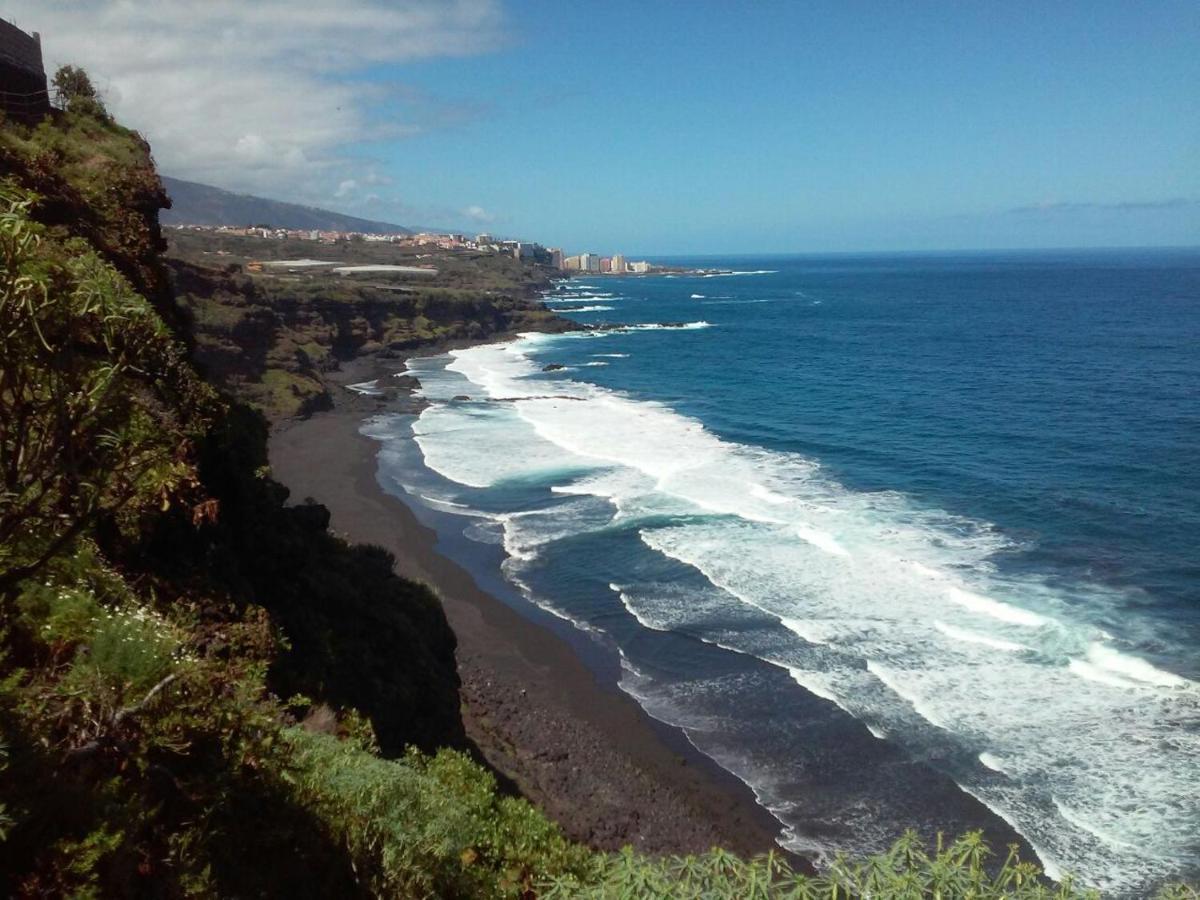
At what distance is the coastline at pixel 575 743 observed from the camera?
1547 cm

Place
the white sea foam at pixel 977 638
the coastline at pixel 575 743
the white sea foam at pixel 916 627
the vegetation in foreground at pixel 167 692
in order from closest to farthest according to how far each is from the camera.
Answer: the vegetation in foreground at pixel 167 692
the coastline at pixel 575 743
the white sea foam at pixel 916 627
the white sea foam at pixel 977 638

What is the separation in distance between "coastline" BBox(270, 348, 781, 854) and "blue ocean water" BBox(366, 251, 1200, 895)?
79 cm

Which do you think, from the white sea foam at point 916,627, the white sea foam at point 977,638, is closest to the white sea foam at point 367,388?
the white sea foam at point 916,627

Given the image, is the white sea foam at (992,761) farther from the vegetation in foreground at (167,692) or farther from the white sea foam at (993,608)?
the vegetation in foreground at (167,692)

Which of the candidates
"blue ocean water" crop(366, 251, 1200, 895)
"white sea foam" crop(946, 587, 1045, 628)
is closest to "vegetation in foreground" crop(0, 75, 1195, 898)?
"blue ocean water" crop(366, 251, 1200, 895)

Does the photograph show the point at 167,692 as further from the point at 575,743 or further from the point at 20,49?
the point at 20,49

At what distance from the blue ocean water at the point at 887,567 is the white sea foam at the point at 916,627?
8cm

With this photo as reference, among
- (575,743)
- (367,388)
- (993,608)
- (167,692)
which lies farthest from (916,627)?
(367,388)

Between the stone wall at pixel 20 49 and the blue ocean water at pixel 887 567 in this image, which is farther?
the blue ocean water at pixel 887 567

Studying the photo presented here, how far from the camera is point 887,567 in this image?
1021 inches

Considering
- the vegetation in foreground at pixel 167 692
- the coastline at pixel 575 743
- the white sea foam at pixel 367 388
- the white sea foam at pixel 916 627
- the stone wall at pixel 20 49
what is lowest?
the coastline at pixel 575 743

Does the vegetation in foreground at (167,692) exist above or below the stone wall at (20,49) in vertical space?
below

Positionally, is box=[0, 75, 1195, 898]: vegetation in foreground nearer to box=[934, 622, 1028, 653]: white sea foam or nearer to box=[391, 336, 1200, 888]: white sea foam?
box=[391, 336, 1200, 888]: white sea foam

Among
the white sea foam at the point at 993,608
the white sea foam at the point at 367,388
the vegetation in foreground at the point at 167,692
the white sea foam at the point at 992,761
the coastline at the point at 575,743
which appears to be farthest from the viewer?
the white sea foam at the point at 367,388
